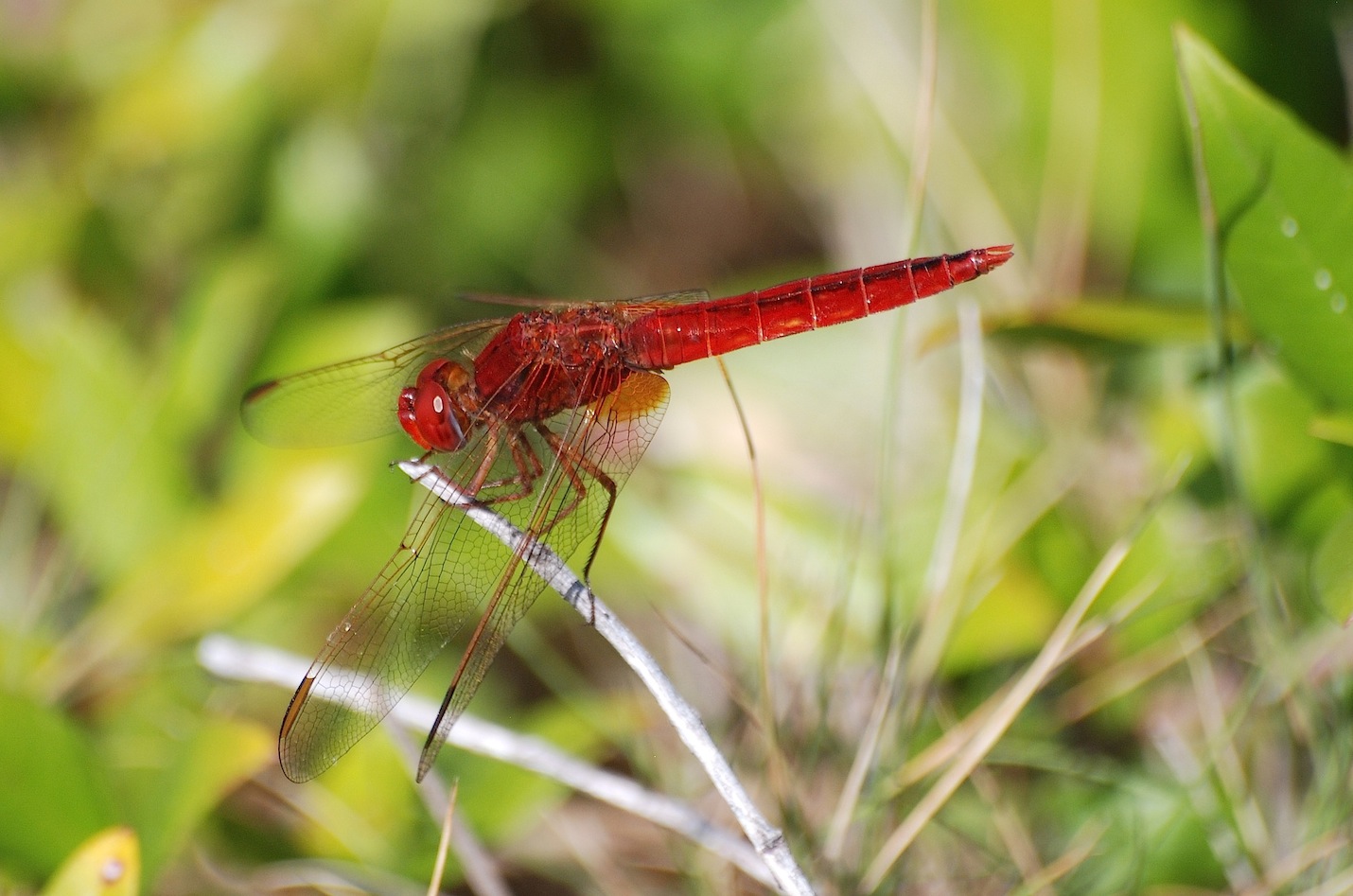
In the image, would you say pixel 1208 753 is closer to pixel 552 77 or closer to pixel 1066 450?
pixel 1066 450

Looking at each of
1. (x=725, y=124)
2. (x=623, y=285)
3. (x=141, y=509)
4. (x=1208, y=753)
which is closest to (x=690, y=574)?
(x=1208, y=753)

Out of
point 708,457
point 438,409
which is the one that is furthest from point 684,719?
point 708,457

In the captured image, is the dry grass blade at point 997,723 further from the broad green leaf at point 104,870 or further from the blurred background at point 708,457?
the broad green leaf at point 104,870

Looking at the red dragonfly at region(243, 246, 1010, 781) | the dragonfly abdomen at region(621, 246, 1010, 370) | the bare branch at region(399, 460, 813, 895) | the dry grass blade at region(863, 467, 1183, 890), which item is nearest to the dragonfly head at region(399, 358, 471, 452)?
the red dragonfly at region(243, 246, 1010, 781)

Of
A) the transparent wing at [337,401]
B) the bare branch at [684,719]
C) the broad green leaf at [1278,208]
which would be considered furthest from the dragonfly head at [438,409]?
the broad green leaf at [1278,208]

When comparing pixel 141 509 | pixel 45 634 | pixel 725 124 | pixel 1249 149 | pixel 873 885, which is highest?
pixel 725 124

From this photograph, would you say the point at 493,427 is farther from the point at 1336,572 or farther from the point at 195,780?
the point at 1336,572
